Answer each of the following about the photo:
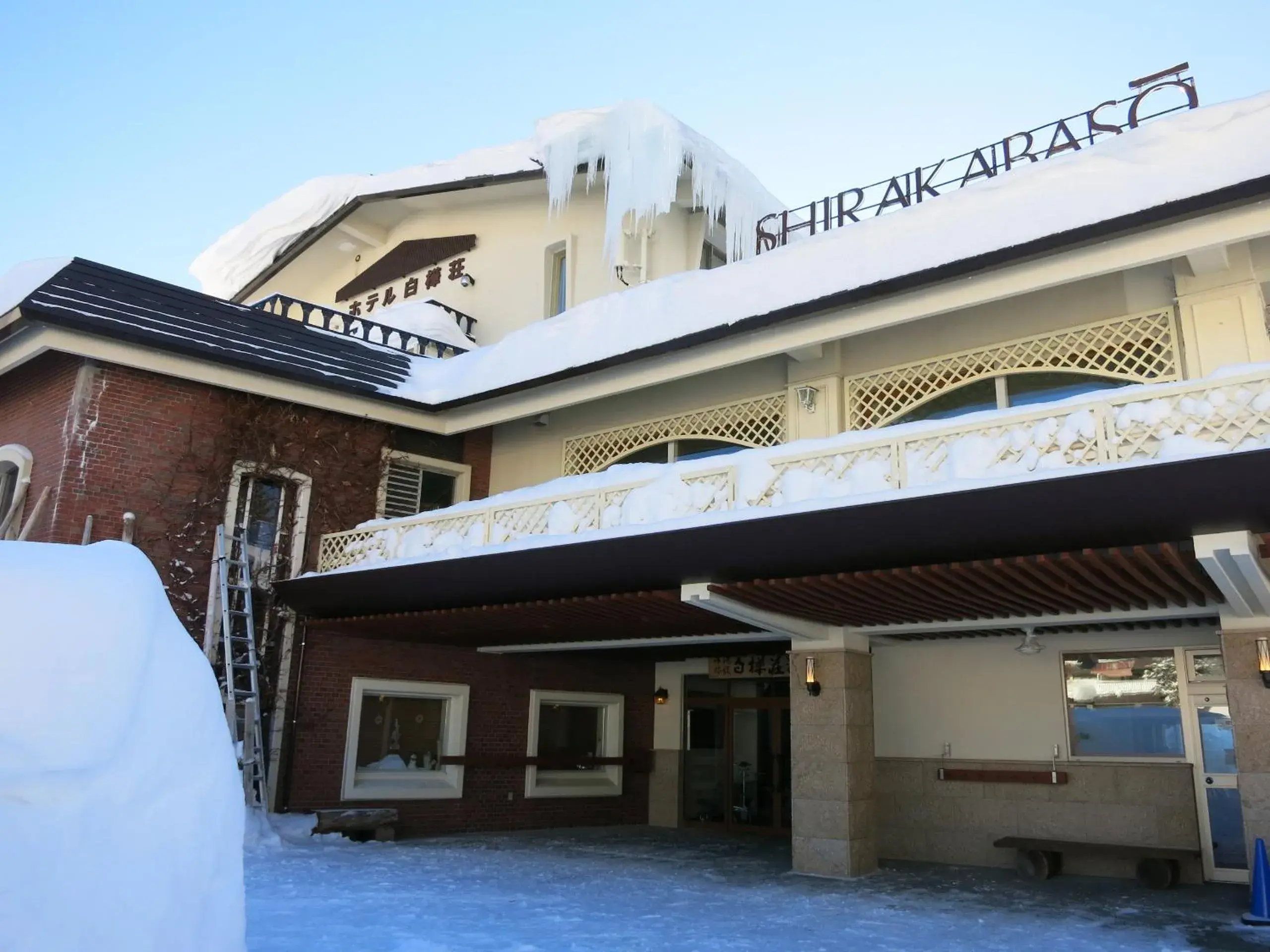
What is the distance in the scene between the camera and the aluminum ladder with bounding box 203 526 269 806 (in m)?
11.5

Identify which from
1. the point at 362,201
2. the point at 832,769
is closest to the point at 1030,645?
the point at 832,769

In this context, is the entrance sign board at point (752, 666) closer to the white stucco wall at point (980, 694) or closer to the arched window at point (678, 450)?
the white stucco wall at point (980, 694)

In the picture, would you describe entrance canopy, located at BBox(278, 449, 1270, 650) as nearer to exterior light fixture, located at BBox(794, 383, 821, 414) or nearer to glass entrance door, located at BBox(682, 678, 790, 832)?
exterior light fixture, located at BBox(794, 383, 821, 414)

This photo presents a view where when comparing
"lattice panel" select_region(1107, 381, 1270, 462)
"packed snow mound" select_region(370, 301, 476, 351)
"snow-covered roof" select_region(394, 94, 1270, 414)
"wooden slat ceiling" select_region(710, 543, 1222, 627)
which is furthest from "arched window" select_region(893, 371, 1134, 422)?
"packed snow mound" select_region(370, 301, 476, 351)

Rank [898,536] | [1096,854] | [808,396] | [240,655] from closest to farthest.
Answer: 1. [898,536]
2. [1096,854]
3. [808,396]
4. [240,655]

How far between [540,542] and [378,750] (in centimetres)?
519

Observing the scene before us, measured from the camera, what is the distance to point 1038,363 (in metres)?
10.3

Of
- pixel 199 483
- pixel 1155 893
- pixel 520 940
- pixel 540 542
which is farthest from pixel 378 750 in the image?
pixel 1155 893

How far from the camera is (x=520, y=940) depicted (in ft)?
21.9

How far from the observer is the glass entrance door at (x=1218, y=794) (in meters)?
9.98

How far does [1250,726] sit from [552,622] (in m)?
6.94

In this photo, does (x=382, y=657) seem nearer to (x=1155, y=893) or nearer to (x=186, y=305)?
(x=186, y=305)

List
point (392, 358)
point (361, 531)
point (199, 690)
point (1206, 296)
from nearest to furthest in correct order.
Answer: point (199, 690) → point (1206, 296) → point (361, 531) → point (392, 358)

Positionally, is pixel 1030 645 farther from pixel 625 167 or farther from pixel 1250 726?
pixel 625 167
